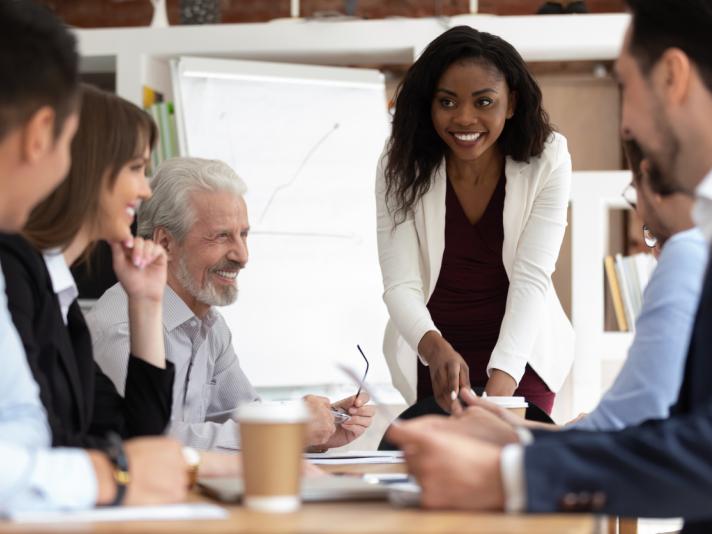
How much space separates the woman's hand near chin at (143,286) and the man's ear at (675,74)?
3.00 feet

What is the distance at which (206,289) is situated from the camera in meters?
2.50

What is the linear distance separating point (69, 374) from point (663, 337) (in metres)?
0.84

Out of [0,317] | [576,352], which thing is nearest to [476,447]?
[0,317]

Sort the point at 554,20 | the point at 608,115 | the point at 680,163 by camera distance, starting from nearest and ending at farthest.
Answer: the point at 680,163
the point at 554,20
the point at 608,115

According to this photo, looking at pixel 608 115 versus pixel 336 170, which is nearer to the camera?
pixel 336 170

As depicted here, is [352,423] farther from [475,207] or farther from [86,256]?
[475,207]

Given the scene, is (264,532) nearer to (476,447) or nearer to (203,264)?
(476,447)

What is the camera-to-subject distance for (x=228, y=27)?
4.21 m

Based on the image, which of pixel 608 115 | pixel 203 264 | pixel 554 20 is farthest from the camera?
pixel 608 115

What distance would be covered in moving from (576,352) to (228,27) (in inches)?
70.0

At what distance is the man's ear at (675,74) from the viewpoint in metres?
1.39

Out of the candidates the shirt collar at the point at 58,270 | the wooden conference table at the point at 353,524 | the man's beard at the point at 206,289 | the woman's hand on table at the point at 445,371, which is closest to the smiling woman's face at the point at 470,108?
the woman's hand on table at the point at 445,371

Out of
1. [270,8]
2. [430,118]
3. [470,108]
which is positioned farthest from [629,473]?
[270,8]

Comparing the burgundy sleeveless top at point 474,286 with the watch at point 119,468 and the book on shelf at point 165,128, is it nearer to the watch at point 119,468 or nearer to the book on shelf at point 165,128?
the watch at point 119,468
